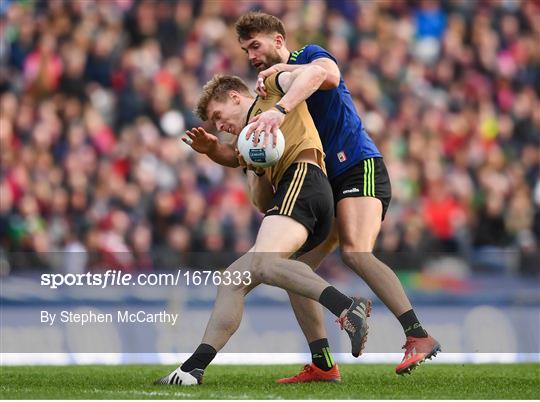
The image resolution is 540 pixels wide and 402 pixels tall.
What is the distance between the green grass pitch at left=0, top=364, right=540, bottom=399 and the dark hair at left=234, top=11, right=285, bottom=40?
2.17 meters

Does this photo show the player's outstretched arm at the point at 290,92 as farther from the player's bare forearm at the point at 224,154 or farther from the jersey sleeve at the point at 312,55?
the player's bare forearm at the point at 224,154

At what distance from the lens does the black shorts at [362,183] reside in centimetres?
866

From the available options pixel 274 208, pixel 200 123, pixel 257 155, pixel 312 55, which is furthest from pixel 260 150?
pixel 200 123

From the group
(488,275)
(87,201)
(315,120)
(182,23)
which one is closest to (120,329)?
(315,120)

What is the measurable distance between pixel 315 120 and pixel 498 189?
7.77 meters

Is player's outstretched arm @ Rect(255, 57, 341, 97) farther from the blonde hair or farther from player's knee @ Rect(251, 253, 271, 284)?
player's knee @ Rect(251, 253, 271, 284)

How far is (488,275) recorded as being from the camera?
39.9 ft

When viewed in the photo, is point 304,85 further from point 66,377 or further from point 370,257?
point 66,377

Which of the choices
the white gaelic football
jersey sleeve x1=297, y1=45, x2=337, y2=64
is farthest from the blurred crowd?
the white gaelic football

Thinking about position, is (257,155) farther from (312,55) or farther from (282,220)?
(312,55)

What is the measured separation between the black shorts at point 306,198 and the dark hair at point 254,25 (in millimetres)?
914

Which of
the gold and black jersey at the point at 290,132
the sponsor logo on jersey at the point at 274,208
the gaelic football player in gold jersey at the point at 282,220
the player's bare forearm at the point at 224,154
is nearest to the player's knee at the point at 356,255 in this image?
the gaelic football player in gold jersey at the point at 282,220

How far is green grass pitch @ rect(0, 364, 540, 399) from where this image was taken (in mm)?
7570

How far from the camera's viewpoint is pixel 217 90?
28.0 feet
